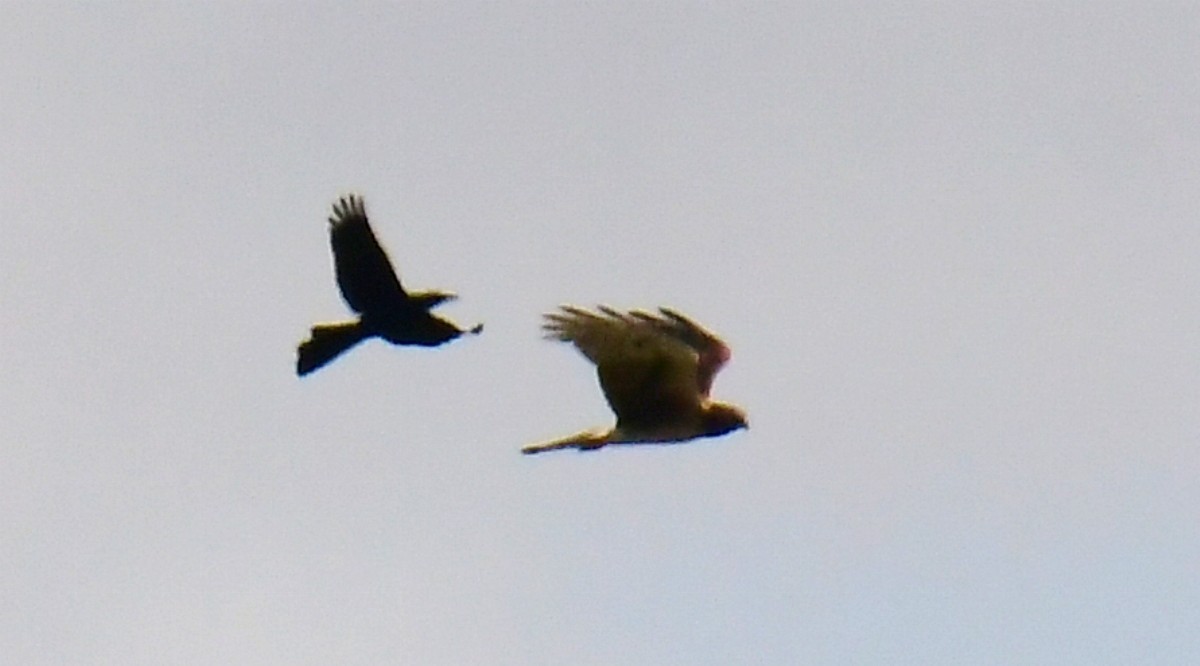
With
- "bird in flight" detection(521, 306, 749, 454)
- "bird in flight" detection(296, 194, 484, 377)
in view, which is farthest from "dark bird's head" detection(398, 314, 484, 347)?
"bird in flight" detection(521, 306, 749, 454)

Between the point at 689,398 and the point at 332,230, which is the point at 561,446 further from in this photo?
the point at 332,230

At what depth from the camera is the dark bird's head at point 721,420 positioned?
67.3ft

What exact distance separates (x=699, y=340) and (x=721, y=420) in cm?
127

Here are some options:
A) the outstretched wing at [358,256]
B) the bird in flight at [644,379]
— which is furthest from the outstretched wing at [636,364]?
the outstretched wing at [358,256]

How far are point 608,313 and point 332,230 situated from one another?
327cm

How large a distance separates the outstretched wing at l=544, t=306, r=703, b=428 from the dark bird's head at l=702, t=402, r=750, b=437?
4.0 inches

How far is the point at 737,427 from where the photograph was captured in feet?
67.7

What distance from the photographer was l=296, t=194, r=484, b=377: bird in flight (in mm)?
23188

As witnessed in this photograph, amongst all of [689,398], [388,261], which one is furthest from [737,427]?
[388,261]

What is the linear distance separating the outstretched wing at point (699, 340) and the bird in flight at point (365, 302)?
2673 mm

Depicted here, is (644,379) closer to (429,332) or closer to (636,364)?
(636,364)

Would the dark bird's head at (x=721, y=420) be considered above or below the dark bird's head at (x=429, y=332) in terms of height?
below

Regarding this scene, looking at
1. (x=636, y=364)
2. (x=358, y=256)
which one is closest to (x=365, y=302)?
(x=358, y=256)

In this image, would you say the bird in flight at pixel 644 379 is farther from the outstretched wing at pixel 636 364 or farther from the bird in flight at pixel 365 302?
the bird in flight at pixel 365 302
